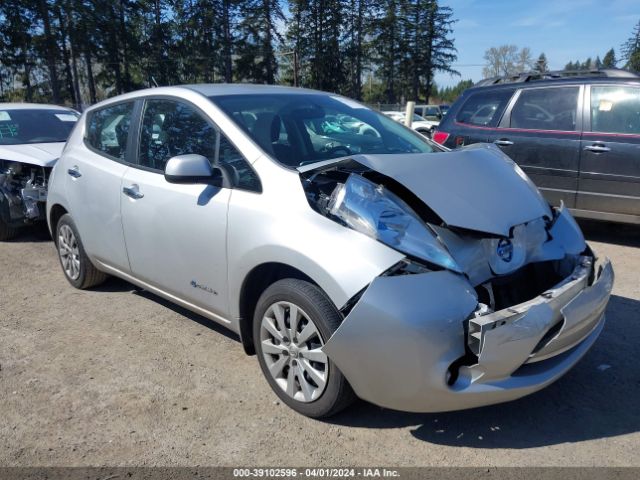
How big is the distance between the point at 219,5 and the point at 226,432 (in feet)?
172

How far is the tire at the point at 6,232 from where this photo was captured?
21.7 feet

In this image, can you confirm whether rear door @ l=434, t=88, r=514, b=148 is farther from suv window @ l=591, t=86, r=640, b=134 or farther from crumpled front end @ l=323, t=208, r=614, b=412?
crumpled front end @ l=323, t=208, r=614, b=412

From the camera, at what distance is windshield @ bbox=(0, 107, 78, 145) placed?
23.5 feet

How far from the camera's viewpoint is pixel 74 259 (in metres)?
4.73

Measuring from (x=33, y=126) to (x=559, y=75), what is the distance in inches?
274

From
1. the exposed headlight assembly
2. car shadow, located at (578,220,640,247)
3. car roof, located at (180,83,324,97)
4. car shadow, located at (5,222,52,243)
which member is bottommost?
car shadow, located at (5,222,52,243)

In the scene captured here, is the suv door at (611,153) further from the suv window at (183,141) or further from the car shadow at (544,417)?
the suv window at (183,141)

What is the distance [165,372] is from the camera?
3371 mm

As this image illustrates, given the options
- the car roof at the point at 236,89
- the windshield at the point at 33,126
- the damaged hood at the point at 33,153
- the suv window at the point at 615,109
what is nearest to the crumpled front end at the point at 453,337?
the car roof at the point at 236,89

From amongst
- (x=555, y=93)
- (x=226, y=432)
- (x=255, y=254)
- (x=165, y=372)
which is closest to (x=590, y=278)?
(x=255, y=254)

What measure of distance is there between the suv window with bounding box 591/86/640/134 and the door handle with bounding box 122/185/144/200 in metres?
4.74

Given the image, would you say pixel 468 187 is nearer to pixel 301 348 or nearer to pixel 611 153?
pixel 301 348

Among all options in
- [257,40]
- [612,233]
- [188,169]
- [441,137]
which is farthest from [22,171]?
[257,40]

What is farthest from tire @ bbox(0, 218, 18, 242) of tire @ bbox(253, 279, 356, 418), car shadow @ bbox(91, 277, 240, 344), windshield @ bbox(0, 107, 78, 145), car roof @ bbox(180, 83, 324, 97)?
tire @ bbox(253, 279, 356, 418)
